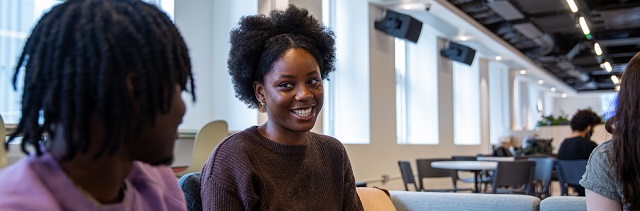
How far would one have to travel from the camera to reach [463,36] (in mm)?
9820

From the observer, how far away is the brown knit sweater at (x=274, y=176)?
1487 millimetres

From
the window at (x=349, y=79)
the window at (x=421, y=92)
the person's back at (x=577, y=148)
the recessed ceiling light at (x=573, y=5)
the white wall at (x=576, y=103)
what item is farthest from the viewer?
the white wall at (x=576, y=103)

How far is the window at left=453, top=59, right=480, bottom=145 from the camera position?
1166cm

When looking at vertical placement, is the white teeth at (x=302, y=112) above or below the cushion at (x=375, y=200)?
above

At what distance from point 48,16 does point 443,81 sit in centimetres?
981

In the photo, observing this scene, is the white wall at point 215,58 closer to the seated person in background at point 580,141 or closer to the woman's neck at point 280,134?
the seated person in background at point 580,141

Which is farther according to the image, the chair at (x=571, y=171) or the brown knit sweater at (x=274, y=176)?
the chair at (x=571, y=171)

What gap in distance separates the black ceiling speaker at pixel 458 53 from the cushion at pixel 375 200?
808 cm

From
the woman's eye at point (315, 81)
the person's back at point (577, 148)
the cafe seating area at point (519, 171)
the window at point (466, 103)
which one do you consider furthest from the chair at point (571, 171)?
the window at point (466, 103)

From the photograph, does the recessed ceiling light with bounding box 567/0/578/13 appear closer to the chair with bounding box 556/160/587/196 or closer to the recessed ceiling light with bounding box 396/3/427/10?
the recessed ceiling light with bounding box 396/3/427/10

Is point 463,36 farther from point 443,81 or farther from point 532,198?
point 532,198

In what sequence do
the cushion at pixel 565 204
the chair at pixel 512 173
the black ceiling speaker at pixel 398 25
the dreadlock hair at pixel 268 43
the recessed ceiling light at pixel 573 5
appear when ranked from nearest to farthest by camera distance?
the dreadlock hair at pixel 268 43, the cushion at pixel 565 204, the chair at pixel 512 173, the recessed ceiling light at pixel 573 5, the black ceiling speaker at pixel 398 25

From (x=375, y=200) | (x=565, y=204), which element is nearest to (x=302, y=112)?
(x=375, y=200)

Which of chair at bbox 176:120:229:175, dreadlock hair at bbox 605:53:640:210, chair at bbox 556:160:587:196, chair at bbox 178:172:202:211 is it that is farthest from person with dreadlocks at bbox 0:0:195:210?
chair at bbox 556:160:587:196
